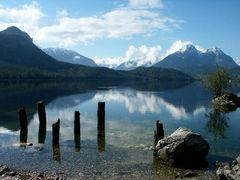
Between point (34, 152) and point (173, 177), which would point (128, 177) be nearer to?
point (173, 177)

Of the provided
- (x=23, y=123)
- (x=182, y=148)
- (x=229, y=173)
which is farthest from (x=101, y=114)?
(x=229, y=173)

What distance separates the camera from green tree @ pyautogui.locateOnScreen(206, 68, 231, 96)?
10150 centimetres

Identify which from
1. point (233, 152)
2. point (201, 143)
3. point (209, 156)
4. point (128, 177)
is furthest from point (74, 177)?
point (233, 152)

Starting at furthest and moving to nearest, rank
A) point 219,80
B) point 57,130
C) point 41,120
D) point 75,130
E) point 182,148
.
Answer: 1. point 219,80
2. point 41,120
3. point 75,130
4. point 57,130
5. point 182,148

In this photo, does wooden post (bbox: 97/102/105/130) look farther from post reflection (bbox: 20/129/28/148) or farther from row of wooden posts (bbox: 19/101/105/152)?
post reflection (bbox: 20/129/28/148)

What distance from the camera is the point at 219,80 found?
336 feet

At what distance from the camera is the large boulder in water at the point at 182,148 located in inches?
1352

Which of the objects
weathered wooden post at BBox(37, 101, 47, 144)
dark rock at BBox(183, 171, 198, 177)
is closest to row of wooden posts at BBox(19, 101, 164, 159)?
weathered wooden post at BBox(37, 101, 47, 144)

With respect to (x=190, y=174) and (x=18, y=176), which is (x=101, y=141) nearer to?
(x=190, y=174)

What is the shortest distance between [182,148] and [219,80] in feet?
235

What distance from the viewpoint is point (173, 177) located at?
30.3 metres

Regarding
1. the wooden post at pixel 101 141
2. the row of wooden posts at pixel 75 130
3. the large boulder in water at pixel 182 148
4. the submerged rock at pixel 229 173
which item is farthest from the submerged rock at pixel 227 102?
the submerged rock at pixel 229 173

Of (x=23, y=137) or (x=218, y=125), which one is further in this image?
(x=218, y=125)

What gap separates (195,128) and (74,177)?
3566 centimetres
